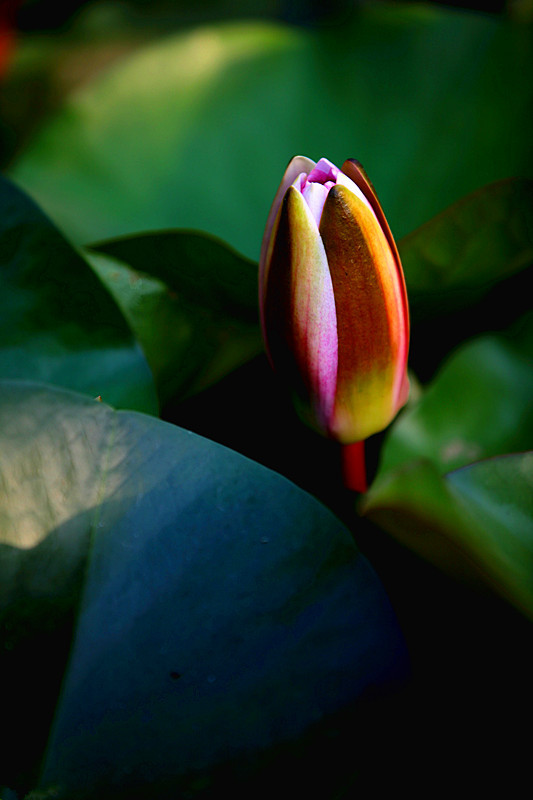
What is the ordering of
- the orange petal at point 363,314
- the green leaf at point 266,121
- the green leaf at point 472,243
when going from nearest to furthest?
the orange petal at point 363,314 → the green leaf at point 472,243 → the green leaf at point 266,121

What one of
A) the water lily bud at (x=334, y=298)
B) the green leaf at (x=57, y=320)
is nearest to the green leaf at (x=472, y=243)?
the water lily bud at (x=334, y=298)

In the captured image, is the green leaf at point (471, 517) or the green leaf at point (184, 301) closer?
the green leaf at point (471, 517)

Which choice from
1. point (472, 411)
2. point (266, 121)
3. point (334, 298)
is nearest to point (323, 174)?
point (334, 298)

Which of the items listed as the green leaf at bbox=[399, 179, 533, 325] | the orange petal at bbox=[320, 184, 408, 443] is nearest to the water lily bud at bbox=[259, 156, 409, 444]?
the orange petal at bbox=[320, 184, 408, 443]

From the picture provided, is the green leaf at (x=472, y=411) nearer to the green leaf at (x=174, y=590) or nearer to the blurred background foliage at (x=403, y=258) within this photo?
the blurred background foliage at (x=403, y=258)

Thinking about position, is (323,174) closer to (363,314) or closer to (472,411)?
(363,314)

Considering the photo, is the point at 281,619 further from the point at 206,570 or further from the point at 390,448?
the point at 390,448

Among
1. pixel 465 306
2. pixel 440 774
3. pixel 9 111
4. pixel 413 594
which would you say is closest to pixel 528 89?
pixel 465 306
